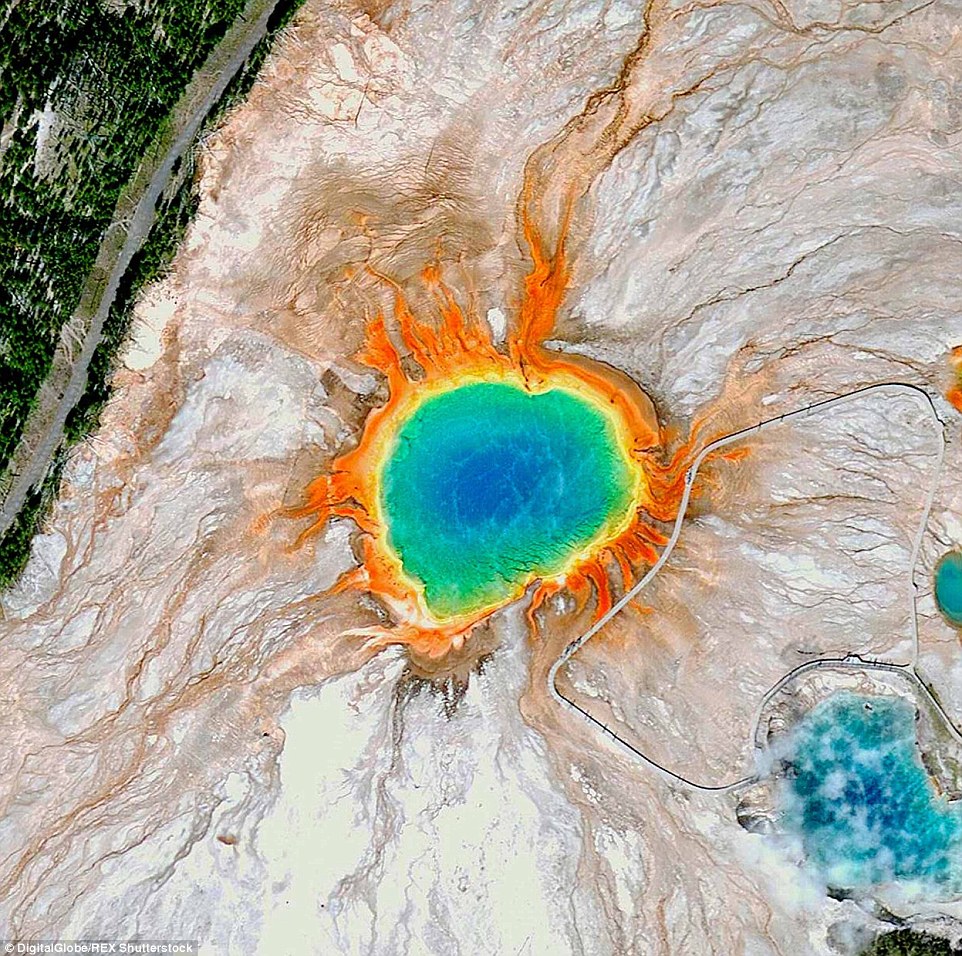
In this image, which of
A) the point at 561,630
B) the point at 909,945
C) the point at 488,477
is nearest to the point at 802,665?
the point at 561,630

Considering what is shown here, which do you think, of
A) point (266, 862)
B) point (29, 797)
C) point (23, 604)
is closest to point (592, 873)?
point (266, 862)

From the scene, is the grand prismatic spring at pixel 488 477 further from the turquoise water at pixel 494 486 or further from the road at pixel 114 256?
the road at pixel 114 256

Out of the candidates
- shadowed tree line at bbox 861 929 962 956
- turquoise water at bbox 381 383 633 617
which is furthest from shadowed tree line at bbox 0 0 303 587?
shadowed tree line at bbox 861 929 962 956

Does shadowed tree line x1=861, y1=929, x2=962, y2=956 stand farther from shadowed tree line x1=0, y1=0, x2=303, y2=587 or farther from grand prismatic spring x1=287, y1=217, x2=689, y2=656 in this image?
shadowed tree line x1=0, y1=0, x2=303, y2=587

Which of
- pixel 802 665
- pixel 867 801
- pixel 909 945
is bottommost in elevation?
pixel 909 945

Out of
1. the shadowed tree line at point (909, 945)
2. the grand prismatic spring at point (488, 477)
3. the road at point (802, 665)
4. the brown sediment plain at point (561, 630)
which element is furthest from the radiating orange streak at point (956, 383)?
the shadowed tree line at point (909, 945)

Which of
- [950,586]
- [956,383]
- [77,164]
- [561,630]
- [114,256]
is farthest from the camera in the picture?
[561,630]

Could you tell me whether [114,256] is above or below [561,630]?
above

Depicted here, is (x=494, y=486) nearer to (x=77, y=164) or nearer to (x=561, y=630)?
(x=561, y=630)
